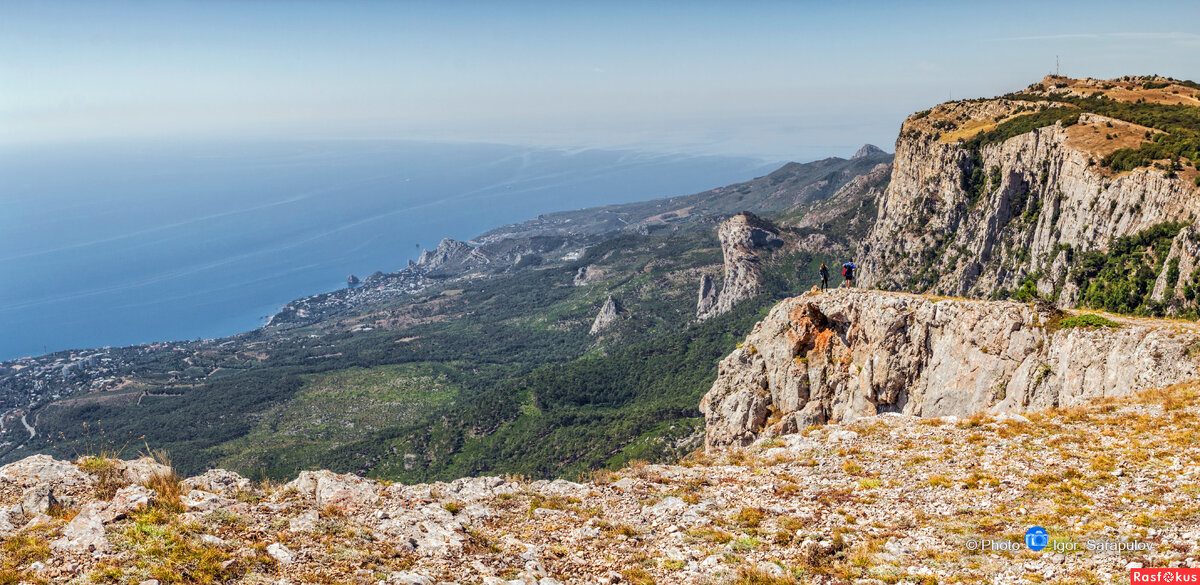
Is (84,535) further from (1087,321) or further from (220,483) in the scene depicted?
(1087,321)

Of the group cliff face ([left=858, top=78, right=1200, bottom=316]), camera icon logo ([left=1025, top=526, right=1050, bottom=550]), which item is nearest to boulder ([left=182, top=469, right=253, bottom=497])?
camera icon logo ([left=1025, top=526, right=1050, bottom=550])

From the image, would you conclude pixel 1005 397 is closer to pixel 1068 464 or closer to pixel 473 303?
pixel 1068 464

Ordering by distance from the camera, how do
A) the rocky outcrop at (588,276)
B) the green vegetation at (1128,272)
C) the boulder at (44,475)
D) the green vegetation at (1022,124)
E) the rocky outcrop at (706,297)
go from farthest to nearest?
1. the rocky outcrop at (588,276)
2. the rocky outcrop at (706,297)
3. the green vegetation at (1022,124)
4. the green vegetation at (1128,272)
5. the boulder at (44,475)

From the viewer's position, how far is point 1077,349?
20.7 m

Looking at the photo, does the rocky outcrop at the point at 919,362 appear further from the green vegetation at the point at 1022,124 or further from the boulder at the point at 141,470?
the green vegetation at the point at 1022,124

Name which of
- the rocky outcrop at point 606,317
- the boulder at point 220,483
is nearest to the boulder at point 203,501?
the boulder at point 220,483

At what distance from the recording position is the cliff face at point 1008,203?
42469mm

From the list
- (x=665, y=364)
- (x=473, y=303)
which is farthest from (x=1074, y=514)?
(x=473, y=303)

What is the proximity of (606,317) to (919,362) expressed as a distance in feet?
397

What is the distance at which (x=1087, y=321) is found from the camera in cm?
2131

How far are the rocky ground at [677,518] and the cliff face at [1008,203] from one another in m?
29.4

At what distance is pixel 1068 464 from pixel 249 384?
151 metres

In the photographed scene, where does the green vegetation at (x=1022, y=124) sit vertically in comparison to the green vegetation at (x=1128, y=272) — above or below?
above

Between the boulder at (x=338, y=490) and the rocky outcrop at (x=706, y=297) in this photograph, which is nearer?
the boulder at (x=338, y=490)
